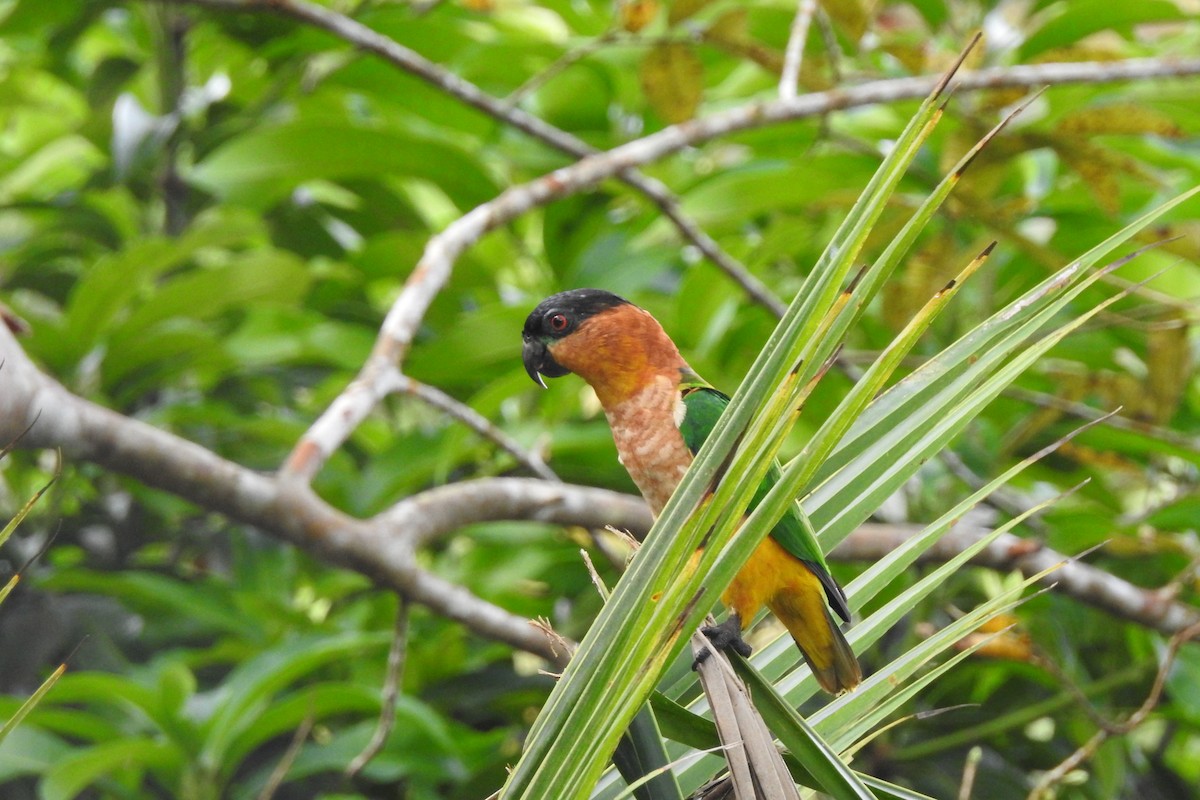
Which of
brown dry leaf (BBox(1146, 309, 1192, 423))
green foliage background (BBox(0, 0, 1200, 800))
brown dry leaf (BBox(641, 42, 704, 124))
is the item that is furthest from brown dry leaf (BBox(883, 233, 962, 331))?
brown dry leaf (BBox(641, 42, 704, 124))

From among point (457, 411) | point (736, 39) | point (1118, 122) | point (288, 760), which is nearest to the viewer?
point (288, 760)

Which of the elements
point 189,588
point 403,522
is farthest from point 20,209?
point 403,522

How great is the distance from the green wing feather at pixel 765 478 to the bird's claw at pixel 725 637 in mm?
96

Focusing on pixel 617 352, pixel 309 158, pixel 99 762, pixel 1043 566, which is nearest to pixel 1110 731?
pixel 1043 566

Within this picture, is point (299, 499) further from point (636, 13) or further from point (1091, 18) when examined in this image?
point (1091, 18)

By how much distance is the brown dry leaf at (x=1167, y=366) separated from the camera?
7.93ft

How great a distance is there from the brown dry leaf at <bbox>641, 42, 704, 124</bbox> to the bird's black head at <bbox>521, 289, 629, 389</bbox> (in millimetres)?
1176

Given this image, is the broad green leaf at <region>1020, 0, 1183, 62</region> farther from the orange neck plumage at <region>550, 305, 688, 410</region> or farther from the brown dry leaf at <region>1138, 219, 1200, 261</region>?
the orange neck plumage at <region>550, 305, 688, 410</region>

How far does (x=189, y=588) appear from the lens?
7.36 ft

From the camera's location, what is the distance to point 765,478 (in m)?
1.21

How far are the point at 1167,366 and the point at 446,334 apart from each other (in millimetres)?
1576

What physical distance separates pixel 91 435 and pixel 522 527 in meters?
1.08

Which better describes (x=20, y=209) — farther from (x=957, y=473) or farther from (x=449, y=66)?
(x=957, y=473)

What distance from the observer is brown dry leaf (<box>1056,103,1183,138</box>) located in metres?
2.20
